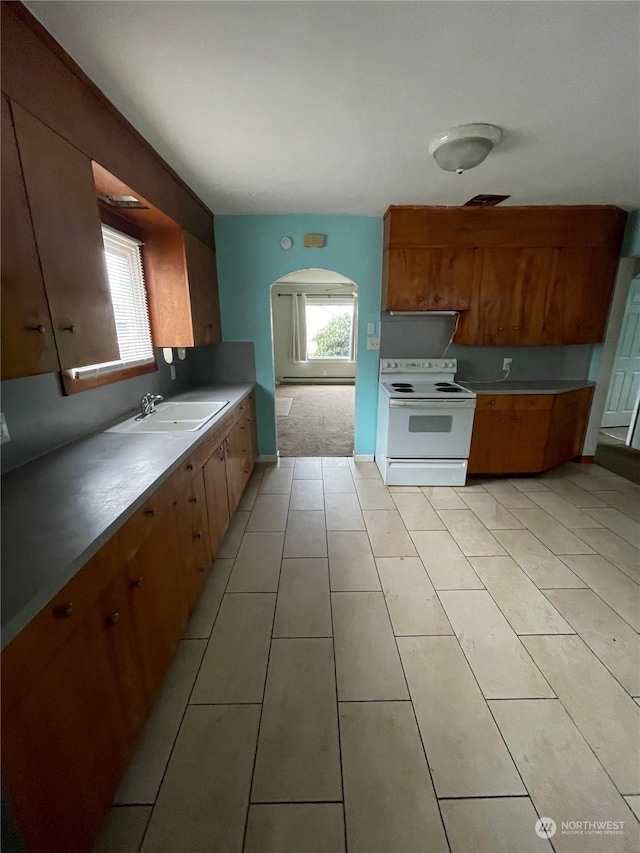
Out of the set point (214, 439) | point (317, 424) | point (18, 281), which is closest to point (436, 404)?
point (214, 439)

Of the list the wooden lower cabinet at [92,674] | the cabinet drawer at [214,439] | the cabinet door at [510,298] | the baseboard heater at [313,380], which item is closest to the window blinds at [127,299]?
the cabinet drawer at [214,439]

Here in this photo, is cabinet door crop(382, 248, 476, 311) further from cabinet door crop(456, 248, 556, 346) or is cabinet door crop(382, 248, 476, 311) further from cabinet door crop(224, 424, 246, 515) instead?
cabinet door crop(224, 424, 246, 515)

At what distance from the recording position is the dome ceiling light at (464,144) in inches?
66.5

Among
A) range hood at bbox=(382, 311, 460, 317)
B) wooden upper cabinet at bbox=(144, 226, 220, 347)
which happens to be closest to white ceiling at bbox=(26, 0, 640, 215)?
wooden upper cabinet at bbox=(144, 226, 220, 347)

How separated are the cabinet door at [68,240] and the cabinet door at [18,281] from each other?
0.03 m

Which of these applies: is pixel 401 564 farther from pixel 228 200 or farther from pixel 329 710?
pixel 228 200

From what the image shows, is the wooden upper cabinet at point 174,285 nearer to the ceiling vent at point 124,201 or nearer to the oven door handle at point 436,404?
the ceiling vent at point 124,201

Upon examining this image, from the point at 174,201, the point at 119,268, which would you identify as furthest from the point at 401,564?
the point at 174,201

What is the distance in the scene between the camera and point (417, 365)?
343 centimetres

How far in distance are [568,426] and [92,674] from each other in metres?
4.01

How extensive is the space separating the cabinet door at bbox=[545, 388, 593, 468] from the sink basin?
3.05 m

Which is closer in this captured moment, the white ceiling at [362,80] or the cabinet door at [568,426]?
the white ceiling at [362,80]

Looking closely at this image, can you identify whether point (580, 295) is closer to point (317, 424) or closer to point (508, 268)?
point (508, 268)

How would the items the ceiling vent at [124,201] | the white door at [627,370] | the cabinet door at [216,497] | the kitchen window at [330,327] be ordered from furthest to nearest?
the kitchen window at [330,327] → the white door at [627,370] → the cabinet door at [216,497] → the ceiling vent at [124,201]
